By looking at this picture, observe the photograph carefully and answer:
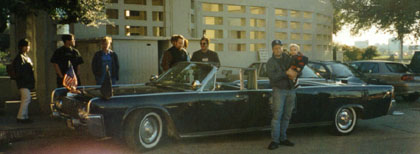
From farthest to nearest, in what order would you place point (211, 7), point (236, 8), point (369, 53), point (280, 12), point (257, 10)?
point (369, 53), point (280, 12), point (257, 10), point (236, 8), point (211, 7)

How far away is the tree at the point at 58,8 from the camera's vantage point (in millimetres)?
6758

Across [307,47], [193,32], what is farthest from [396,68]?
[307,47]

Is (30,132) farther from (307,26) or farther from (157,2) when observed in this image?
(307,26)

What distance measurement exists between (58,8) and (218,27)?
774 cm

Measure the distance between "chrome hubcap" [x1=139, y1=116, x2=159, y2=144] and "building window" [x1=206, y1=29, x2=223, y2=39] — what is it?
33.3 ft

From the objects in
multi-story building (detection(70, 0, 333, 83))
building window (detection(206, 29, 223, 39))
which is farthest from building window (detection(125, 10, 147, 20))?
building window (detection(206, 29, 223, 39))

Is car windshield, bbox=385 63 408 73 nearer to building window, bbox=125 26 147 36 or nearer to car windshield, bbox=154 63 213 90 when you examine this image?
building window, bbox=125 26 147 36

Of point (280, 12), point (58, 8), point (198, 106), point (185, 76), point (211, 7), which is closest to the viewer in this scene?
point (198, 106)

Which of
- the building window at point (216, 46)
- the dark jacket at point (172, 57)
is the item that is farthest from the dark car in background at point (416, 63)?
the dark jacket at point (172, 57)

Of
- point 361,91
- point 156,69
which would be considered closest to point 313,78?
point 361,91

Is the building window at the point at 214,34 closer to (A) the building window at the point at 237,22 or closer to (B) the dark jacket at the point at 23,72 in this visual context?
(A) the building window at the point at 237,22

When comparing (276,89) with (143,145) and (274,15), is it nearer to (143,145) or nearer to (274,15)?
(143,145)

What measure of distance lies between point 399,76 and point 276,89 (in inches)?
299

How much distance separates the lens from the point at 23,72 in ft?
23.5
